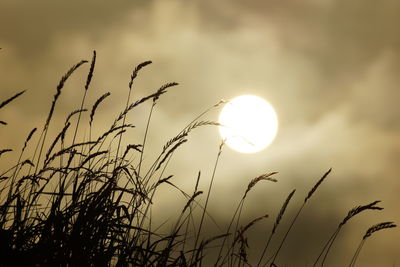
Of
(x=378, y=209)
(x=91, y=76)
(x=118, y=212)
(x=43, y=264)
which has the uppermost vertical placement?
(x=91, y=76)

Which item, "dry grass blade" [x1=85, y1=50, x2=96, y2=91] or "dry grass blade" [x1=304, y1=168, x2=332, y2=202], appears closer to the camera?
"dry grass blade" [x1=304, y1=168, x2=332, y2=202]

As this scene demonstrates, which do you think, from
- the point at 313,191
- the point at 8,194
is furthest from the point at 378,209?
the point at 8,194

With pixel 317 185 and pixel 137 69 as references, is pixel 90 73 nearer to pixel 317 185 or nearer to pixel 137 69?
pixel 137 69

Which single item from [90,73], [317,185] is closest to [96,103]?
[90,73]

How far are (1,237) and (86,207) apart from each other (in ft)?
1.46

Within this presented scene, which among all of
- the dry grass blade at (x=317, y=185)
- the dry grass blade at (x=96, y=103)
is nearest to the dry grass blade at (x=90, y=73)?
the dry grass blade at (x=96, y=103)

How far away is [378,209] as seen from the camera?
3.54 m

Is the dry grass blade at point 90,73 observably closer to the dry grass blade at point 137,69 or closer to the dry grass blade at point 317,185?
the dry grass blade at point 137,69

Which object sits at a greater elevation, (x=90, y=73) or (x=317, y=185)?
(x=90, y=73)

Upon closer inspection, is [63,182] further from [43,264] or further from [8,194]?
[43,264]

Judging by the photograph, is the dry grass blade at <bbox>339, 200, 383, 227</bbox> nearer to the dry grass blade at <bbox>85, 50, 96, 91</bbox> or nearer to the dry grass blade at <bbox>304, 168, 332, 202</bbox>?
the dry grass blade at <bbox>304, 168, 332, 202</bbox>

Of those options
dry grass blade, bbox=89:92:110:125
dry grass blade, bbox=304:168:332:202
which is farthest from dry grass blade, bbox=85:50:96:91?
dry grass blade, bbox=304:168:332:202

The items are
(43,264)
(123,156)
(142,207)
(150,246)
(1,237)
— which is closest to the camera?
(43,264)

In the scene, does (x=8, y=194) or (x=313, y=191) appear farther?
(x=313, y=191)
